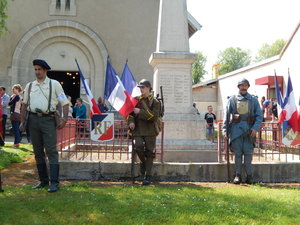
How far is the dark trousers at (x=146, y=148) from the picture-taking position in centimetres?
620

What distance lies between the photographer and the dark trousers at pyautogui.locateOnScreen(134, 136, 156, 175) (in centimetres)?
620

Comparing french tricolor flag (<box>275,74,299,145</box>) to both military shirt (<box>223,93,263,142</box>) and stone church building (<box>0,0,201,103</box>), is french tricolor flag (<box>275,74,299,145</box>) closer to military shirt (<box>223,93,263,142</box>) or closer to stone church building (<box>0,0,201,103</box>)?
military shirt (<box>223,93,263,142</box>)

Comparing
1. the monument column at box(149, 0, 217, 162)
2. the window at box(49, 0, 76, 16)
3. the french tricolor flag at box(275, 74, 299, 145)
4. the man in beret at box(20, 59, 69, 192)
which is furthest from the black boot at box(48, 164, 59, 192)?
the window at box(49, 0, 76, 16)

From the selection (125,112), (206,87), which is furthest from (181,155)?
(206,87)

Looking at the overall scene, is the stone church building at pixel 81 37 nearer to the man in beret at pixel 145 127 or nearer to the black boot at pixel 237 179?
the man in beret at pixel 145 127

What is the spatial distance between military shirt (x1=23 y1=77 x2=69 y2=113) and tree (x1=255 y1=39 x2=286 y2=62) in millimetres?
72591

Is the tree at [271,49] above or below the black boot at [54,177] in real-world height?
above

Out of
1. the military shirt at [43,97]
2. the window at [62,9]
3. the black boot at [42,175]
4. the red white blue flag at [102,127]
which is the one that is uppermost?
the window at [62,9]

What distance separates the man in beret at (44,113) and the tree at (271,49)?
7266cm

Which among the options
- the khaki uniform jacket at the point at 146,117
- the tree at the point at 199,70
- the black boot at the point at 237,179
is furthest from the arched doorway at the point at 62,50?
the tree at the point at 199,70

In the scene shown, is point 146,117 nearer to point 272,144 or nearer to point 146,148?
point 146,148

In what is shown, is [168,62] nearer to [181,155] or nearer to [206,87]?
[181,155]

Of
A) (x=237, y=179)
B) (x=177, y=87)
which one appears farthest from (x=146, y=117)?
(x=177, y=87)

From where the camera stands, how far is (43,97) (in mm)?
5430
